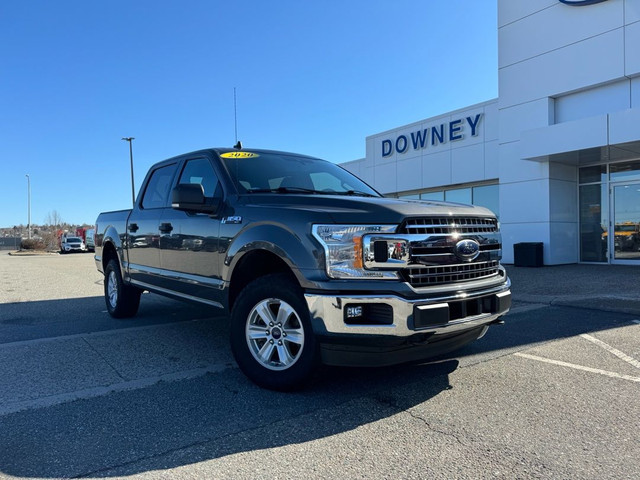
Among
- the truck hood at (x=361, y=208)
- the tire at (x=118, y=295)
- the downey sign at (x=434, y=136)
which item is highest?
the downey sign at (x=434, y=136)

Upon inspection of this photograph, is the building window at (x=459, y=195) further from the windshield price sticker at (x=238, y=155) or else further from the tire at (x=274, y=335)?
the tire at (x=274, y=335)

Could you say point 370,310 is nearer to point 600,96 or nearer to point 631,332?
point 631,332

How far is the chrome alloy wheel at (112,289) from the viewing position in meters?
6.75

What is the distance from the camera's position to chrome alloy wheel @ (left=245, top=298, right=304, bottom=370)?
3.56 m

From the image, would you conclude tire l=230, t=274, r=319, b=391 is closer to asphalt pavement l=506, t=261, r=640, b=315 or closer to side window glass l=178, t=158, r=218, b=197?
side window glass l=178, t=158, r=218, b=197

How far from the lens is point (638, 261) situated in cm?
1338

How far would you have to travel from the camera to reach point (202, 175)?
4941 mm

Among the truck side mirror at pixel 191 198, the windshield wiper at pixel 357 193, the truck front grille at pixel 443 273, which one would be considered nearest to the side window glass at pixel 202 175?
the truck side mirror at pixel 191 198

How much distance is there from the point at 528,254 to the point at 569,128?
3668mm

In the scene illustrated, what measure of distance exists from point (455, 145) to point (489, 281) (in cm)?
1535

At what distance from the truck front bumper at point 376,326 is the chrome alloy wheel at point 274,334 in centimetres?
29

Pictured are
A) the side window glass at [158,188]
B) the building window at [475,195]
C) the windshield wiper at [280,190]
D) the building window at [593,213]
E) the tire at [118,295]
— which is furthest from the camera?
the building window at [475,195]

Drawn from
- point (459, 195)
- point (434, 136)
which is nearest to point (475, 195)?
point (459, 195)

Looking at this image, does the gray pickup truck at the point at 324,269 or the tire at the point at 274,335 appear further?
the tire at the point at 274,335
